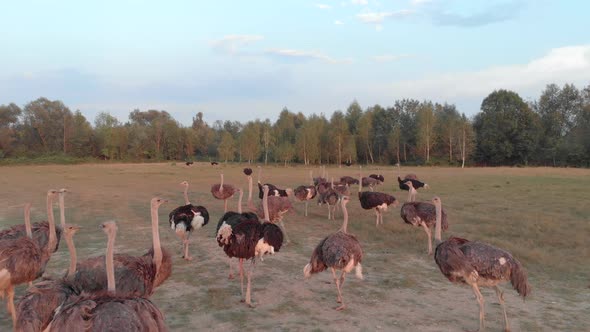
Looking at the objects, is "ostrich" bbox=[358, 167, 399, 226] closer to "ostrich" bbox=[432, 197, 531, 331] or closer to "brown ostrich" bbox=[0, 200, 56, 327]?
"ostrich" bbox=[432, 197, 531, 331]

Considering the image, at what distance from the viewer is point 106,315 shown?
12.3ft

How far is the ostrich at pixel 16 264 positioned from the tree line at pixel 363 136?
54.6 meters

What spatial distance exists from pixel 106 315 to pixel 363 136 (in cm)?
6272

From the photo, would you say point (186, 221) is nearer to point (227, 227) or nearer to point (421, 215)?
point (227, 227)

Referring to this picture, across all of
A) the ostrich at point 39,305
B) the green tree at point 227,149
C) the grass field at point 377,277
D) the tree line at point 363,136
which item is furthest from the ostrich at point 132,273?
the green tree at point 227,149

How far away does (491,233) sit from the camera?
12.1m

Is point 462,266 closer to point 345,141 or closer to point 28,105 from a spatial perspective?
point 345,141

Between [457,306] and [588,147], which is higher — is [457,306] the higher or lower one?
the lower one

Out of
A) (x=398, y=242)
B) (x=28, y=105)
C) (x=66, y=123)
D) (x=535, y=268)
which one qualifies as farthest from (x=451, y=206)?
(x=28, y=105)

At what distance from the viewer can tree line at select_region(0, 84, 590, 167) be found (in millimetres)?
56188

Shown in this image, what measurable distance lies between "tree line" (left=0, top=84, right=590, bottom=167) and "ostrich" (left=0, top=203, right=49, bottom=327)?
54574 mm

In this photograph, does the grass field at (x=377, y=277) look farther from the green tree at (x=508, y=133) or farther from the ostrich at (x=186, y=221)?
the green tree at (x=508, y=133)

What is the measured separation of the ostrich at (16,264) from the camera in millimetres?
6016

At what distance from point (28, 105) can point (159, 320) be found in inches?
3342
